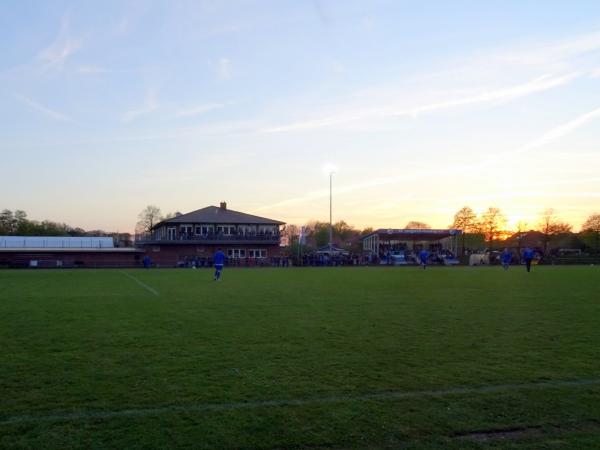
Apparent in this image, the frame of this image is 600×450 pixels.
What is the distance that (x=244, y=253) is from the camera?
240ft

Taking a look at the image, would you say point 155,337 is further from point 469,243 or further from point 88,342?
point 469,243

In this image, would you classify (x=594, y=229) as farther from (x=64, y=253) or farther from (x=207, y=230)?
(x=64, y=253)

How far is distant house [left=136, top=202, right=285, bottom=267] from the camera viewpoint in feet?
231

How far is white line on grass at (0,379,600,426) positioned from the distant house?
2511 inches

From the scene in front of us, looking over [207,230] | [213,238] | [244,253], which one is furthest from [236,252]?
[207,230]

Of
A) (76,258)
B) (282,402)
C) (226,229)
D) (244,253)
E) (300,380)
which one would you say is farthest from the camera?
(226,229)

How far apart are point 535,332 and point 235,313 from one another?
700 cm

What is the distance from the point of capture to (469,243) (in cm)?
10219

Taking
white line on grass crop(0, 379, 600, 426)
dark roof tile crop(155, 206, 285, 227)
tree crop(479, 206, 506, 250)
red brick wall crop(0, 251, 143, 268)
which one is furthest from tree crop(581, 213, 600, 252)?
white line on grass crop(0, 379, 600, 426)

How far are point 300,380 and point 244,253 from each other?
6682 cm

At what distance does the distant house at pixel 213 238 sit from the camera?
231 ft

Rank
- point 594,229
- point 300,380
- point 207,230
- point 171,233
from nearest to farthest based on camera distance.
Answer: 1. point 300,380
2. point 171,233
3. point 207,230
4. point 594,229

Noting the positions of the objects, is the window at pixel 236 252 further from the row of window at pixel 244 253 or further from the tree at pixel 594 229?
the tree at pixel 594 229

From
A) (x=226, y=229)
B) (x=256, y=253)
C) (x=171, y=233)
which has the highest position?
(x=226, y=229)
